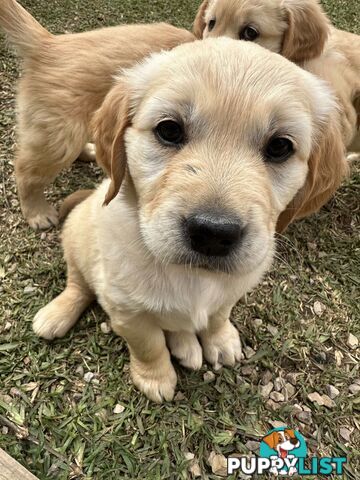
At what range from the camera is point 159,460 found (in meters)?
1.89

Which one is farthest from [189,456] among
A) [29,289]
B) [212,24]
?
[212,24]

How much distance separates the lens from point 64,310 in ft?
7.13

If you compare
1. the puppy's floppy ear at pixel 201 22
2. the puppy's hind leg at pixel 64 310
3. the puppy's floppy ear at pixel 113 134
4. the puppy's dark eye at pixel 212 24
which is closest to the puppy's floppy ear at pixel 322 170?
the puppy's floppy ear at pixel 113 134

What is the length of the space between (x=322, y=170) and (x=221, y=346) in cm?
100

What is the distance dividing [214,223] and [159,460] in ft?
4.06

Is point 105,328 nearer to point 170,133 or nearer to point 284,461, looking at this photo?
point 284,461

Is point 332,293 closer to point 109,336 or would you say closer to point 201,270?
point 109,336

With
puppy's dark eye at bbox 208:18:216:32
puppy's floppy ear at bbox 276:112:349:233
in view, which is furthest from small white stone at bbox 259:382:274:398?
puppy's dark eye at bbox 208:18:216:32

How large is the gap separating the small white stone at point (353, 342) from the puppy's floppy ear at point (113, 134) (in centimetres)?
156

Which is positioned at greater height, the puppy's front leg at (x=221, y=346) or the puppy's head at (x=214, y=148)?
the puppy's head at (x=214, y=148)

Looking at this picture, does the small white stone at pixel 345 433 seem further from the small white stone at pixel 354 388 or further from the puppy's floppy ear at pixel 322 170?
the puppy's floppy ear at pixel 322 170

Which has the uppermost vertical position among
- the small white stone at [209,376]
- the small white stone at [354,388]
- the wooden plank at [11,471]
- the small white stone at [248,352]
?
the wooden plank at [11,471]

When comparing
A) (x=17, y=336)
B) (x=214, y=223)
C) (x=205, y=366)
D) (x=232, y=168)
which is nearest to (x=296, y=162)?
(x=232, y=168)

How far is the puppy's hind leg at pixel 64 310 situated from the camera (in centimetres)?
215
